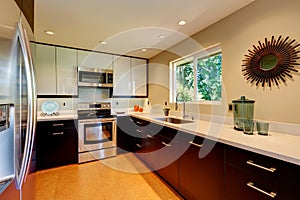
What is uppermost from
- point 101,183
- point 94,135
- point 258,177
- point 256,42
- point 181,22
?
point 181,22

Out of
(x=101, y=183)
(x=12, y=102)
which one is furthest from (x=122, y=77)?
(x=12, y=102)

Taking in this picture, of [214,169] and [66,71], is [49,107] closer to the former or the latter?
[66,71]

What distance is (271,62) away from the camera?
163cm

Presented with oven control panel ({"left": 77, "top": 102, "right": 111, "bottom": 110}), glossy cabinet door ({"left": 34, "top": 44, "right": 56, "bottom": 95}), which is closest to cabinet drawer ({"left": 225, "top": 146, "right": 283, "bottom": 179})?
oven control panel ({"left": 77, "top": 102, "right": 111, "bottom": 110})

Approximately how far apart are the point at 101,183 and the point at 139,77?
2542 mm

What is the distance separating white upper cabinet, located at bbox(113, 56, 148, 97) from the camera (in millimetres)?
3748

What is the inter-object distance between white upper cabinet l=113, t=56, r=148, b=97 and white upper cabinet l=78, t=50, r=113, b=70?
17 centimetres

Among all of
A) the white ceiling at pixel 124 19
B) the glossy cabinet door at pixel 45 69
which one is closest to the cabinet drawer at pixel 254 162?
the white ceiling at pixel 124 19

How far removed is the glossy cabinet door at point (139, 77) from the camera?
3.98 meters

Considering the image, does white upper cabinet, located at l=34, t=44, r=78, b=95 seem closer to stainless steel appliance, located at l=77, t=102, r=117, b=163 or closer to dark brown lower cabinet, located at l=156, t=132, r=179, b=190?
stainless steel appliance, located at l=77, t=102, r=117, b=163

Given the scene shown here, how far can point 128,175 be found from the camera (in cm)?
245

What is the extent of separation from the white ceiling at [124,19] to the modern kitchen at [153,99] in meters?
0.02

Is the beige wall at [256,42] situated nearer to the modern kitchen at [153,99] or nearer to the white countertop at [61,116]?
the modern kitchen at [153,99]

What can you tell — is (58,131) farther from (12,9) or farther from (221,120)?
(221,120)
